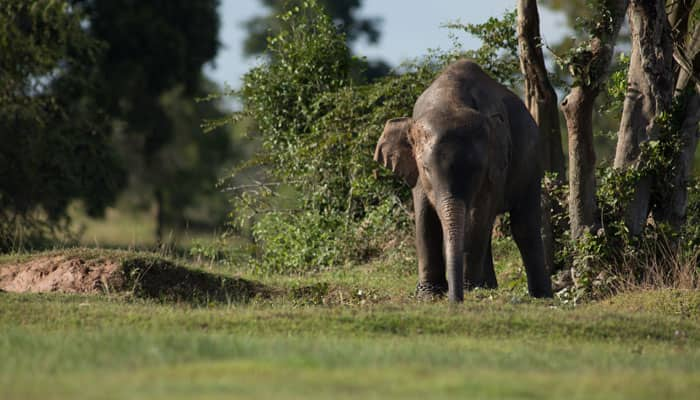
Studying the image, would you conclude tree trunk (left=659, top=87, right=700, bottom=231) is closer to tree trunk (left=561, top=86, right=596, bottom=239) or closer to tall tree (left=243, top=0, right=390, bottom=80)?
tree trunk (left=561, top=86, right=596, bottom=239)

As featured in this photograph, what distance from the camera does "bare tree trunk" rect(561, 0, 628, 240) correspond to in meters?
15.0

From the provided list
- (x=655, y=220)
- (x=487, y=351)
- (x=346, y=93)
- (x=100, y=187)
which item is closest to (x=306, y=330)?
(x=487, y=351)

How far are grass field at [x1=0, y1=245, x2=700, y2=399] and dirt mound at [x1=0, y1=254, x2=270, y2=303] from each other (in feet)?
3.48

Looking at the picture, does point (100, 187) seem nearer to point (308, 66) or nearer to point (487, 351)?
point (308, 66)

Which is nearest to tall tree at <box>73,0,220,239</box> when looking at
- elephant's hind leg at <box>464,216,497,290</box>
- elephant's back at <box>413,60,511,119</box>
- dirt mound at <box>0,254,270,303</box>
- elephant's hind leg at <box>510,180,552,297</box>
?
dirt mound at <box>0,254,270,303</box>

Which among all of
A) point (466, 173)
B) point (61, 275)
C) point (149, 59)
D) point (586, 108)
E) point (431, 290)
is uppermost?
point (149, 59)

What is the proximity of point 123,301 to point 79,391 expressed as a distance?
21.4 ft

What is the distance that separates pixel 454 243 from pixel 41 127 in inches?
685

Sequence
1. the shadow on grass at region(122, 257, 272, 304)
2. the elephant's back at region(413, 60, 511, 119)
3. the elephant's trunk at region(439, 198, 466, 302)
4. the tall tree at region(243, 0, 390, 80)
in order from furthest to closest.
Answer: the tall tree at region(243, 0, 390, 80) < the shadow on grass at region(122, 257, 272, 304) < the elephant's back at region(413, 60, 511, 119) < the elephant's trunk at region(439, 198, 466, 302)

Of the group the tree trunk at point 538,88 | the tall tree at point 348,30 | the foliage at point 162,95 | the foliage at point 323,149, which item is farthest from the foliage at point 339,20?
the tree trunk at point 538,88

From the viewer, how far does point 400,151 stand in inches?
563

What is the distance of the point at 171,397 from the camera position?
22.2 ft

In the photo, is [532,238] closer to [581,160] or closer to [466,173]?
[581,160]

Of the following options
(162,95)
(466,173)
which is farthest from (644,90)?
(162,95)
